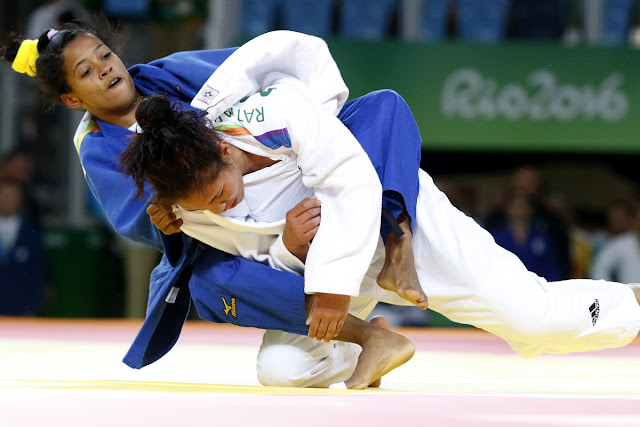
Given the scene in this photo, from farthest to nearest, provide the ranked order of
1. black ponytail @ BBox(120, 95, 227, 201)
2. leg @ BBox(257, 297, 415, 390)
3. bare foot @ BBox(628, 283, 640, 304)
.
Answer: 1. bare foot @ BBox(628, 283, 640, 304)
2. leg @ BBox(257, 297, 415, 390)
3. black ponytail @ BBox(120, 95, 227, 201)

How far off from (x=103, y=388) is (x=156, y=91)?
896 millimetres

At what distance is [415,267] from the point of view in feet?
7.68

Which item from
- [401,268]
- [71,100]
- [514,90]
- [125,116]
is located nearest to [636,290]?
[401,268]

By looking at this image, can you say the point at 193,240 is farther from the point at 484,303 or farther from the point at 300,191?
the point at 484,303

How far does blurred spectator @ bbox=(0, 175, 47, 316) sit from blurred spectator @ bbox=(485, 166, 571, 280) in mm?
2701

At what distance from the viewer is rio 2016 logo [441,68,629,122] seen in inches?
223

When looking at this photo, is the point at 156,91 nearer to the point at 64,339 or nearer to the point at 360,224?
the point at 360,224

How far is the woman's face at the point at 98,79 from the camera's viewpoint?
2467 millimetres

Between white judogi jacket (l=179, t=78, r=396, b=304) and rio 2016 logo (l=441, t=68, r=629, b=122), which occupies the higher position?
white judogi jacket (l=179, t=78, r=396, b=304)

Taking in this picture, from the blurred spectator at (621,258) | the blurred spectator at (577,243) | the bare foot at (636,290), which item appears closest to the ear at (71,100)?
the bare foot at (636,290)

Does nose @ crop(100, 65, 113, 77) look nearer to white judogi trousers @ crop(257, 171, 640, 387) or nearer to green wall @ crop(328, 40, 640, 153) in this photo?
white judogi trousers @ crop(257, 171, 640, 387)

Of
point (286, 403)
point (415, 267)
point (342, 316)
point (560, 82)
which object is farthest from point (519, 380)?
point (560, 82)

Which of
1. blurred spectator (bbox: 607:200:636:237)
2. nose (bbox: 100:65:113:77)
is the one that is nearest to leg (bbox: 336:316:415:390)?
nose (bbox: 100:65:113:77)

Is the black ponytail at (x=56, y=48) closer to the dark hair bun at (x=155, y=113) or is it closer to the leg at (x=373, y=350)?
the dark hair bun at (x=155, y=113)
